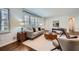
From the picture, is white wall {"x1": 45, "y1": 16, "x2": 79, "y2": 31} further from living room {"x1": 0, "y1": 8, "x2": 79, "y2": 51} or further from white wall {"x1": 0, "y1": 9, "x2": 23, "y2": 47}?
white wall {"x1": 0, "y1": 9, "x2": 23, "y2": 47}

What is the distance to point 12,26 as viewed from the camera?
1.96 m

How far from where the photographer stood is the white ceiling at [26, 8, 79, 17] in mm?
1928

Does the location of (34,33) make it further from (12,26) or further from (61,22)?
(61,22)

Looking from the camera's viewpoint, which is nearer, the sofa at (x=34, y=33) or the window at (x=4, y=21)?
the window at (x=4, y=21)

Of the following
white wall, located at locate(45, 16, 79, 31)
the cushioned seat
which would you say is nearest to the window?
white wall, located at locate(45, 16, 79, 31)

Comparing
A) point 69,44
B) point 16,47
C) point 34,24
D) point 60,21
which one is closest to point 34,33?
point 34,24

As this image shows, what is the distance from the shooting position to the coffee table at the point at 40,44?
198 cm

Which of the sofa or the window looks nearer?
the window

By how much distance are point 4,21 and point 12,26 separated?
176mm

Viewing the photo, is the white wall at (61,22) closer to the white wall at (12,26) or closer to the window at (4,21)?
the white wall at (12,26)

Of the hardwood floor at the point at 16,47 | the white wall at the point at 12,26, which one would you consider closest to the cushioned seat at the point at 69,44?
the hardwood floor at the point at 16,47

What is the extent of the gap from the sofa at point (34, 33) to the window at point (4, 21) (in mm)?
421
